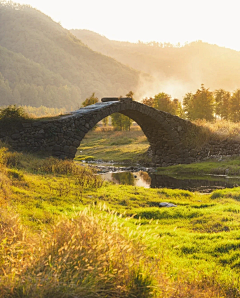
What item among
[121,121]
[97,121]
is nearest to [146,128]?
[97,121]

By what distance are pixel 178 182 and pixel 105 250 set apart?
1459cm

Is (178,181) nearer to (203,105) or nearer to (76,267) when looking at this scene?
(76,267)

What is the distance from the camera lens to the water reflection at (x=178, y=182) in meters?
15.9

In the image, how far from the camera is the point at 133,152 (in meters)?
31.6

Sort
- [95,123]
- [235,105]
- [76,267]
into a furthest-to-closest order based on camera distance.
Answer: [235,105], [95,123], [76,267]

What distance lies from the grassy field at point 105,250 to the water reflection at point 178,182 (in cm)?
614

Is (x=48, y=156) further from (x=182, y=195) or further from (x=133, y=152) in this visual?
(x=133, y=152)

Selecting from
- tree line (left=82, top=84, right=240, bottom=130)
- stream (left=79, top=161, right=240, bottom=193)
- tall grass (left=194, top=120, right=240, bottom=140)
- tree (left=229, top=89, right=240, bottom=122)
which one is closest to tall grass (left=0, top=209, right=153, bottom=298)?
stream (left=79, top=161, right=240, bottom=193)

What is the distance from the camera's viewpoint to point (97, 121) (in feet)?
61.1

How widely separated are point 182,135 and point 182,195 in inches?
492

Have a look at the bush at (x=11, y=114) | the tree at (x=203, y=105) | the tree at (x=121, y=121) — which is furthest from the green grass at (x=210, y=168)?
the tree at (x=121, y=121)

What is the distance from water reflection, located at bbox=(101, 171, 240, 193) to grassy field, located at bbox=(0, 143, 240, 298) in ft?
20.1

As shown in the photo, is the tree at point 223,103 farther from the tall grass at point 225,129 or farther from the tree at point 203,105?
the tall grass at point 225,129

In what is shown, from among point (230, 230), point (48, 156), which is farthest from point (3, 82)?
point (230, 230)
